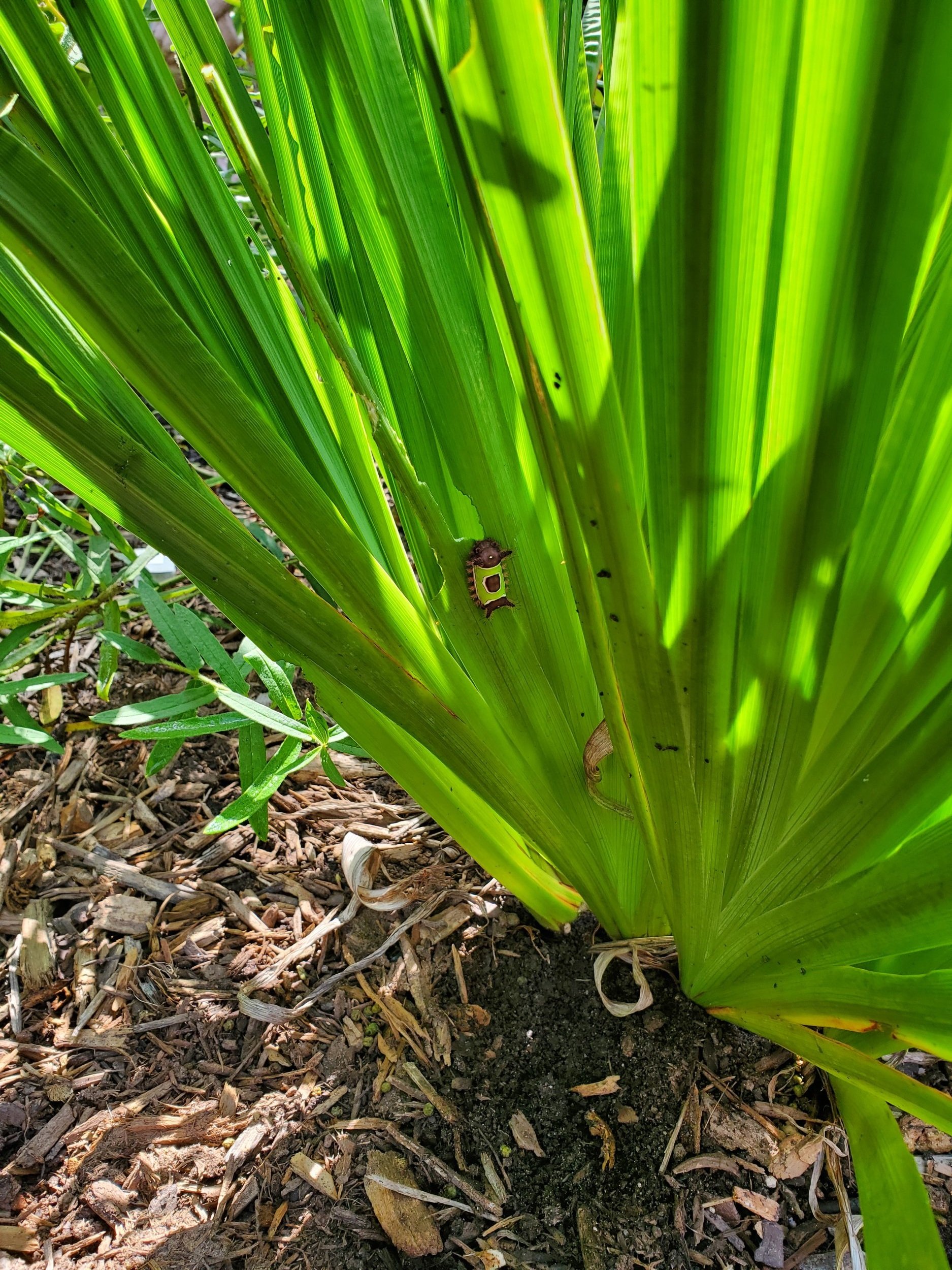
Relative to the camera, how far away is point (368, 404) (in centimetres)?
46

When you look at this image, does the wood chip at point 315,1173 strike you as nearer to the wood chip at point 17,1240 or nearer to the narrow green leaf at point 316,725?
the wood chip at point 17,1240

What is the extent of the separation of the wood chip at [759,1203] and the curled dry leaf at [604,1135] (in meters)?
0.12

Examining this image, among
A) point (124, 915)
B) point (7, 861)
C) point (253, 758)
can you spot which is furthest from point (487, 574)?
point (7, 861)

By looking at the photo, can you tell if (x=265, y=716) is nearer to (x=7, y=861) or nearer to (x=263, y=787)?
(x=263, y=787)

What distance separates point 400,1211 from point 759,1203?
31 cm

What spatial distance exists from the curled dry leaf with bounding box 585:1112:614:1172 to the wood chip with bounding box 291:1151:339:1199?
0.77 feet

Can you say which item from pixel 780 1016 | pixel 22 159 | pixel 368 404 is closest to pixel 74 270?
pixel 22 159

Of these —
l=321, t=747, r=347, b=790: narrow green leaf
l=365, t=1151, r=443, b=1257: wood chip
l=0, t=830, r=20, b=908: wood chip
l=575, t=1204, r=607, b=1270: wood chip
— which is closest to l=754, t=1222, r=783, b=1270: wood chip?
l=575, t=1204, r=607, b=1270: wood chip

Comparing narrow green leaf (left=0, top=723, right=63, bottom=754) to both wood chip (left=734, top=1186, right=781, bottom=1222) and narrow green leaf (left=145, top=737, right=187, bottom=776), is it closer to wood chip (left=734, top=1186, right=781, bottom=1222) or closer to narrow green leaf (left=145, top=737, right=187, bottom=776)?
narrow green leaf (left=145, top=737, right=187, bottom=776)

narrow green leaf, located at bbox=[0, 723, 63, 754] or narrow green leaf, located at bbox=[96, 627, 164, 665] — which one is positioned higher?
narrow green leaf, located at bbox=[96, 627, 164, 665]

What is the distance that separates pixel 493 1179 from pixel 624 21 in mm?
829

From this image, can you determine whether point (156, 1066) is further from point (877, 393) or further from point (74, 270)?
point (877, 393)

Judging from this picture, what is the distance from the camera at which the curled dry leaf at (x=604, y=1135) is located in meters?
0.72

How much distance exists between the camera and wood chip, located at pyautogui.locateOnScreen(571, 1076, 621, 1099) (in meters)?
0.75
